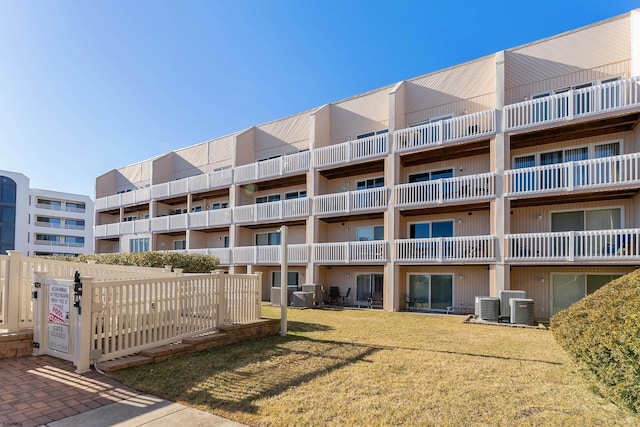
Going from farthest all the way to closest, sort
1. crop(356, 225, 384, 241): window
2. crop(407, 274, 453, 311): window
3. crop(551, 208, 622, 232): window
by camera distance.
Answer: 1. crop(356, 225, 384, 241): window
2. crop(407, 274, 453, 311): window
3. crop(551, 208, 622, 232): window

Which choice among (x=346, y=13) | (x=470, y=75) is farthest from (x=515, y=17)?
(x=346, y=13)

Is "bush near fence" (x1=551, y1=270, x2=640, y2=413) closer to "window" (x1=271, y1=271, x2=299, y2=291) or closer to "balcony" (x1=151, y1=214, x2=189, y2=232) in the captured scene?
"window" (x1=271, y1=271, x2=299, y2=291)

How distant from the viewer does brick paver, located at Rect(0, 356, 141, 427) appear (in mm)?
3732

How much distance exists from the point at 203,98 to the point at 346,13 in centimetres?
751

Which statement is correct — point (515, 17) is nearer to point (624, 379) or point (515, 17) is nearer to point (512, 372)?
point (512, 372)

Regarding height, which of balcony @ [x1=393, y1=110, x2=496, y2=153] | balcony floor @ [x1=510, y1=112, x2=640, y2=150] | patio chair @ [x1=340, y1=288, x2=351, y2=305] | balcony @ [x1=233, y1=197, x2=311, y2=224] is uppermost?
balcony @ [x1=393, y1=110, x2=496, y2=153]

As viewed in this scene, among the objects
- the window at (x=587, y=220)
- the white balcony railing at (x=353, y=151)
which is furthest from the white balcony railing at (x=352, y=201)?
the window at (x=587, y=220)

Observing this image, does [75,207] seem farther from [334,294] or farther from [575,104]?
[575,104]

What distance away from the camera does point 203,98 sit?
16.5 m

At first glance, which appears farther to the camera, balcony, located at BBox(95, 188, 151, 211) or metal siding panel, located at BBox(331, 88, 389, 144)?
balcony, located at BBox(95, 188, 151, 211)

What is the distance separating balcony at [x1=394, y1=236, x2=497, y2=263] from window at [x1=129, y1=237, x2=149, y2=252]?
778 inches

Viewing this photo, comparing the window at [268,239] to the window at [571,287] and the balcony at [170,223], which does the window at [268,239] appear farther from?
the window at [571,287]

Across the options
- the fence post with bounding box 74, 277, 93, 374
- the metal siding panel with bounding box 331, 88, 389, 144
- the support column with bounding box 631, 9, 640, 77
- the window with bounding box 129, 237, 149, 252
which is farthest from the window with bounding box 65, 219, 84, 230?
the support column with bounding box 631, 9, 640, 77

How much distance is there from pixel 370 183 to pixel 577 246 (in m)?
9.53
